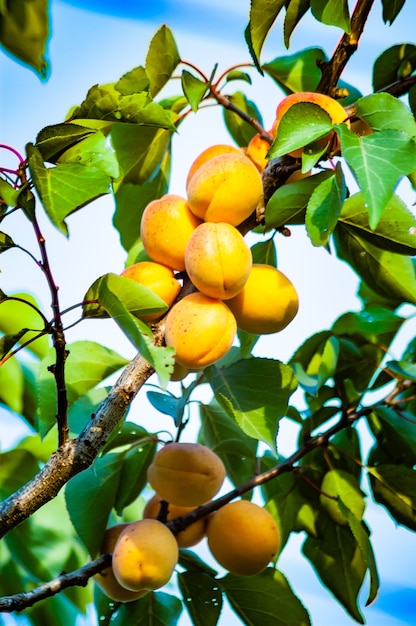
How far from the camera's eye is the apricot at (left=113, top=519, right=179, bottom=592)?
2.36 ft

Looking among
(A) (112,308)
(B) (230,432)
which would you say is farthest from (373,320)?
(A) (112,308)

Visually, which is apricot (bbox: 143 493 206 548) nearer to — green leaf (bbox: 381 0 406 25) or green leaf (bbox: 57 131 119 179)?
green leaf (bbox: 57 131 119 179)

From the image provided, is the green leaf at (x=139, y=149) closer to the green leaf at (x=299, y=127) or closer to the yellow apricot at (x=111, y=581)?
the green leaf at (x=299, y=127)

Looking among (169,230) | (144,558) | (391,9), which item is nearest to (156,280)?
(169,230)

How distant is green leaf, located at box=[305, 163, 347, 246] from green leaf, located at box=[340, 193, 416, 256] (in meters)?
0.05

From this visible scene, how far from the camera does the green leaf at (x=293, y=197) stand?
2.13ft

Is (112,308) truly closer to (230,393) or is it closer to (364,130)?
(230,393)

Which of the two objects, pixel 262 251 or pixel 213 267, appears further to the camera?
pixel 262 251

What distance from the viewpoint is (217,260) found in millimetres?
610

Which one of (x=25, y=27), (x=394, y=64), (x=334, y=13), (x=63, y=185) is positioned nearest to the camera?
(x=25, y=27)

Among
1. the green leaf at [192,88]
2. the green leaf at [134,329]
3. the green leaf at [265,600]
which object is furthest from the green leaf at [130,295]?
the green leaf at [265,600]

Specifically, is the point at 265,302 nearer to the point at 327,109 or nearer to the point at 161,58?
the point at 327,109

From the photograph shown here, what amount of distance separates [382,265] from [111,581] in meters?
0.42

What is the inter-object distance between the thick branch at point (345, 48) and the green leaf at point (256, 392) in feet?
0.88
